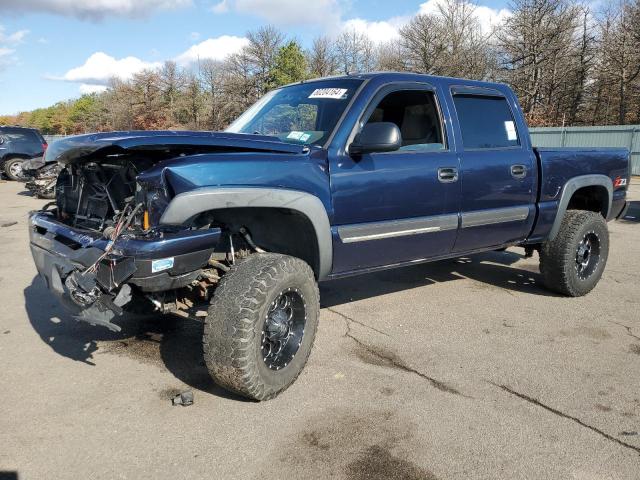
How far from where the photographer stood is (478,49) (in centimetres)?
3847

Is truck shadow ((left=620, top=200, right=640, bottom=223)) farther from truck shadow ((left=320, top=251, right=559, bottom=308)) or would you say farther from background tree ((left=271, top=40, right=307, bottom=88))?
background tree ((left=271, top=40, right=307, bottom=88))

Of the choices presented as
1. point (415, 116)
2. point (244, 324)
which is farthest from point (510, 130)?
point (244, 324)

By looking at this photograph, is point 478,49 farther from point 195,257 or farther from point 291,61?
point 195,257

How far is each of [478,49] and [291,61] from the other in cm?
1356

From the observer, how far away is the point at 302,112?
413 centimetres

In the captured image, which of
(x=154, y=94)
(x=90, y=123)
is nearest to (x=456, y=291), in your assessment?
(x=154, y=94)

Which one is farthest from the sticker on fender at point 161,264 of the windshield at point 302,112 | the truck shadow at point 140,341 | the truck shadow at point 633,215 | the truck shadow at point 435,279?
the truck shadow at point 633,215

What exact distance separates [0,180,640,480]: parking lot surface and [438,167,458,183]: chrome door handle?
1272 mm

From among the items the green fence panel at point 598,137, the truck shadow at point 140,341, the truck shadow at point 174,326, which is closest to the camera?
the truck shadow at point 140,341

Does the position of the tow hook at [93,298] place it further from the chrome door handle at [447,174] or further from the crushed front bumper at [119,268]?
the chrome door handle at [447,174]

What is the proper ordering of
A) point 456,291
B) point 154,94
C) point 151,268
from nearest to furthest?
point 151,268
point 456,291
point 154,94

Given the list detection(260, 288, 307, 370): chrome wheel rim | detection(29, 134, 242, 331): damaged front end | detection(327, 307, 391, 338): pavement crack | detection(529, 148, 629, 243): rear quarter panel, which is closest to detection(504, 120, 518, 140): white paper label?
detection(529, 148, 629, 243): rear quarter panel

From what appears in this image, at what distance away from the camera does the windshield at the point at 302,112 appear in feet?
12.7

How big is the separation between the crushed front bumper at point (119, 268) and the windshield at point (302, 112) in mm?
1206
